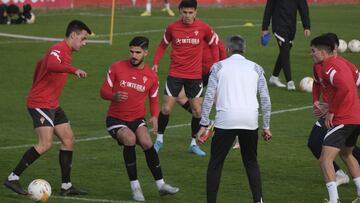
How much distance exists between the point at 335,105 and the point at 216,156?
1.70m

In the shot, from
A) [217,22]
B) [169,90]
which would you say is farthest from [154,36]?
[169,90]

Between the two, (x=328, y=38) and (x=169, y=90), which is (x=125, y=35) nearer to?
(x=169, y=90)

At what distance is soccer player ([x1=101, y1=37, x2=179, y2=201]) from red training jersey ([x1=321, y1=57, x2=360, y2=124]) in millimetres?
2442

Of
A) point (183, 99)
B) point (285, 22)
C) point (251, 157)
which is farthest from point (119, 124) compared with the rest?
point (285, 22)

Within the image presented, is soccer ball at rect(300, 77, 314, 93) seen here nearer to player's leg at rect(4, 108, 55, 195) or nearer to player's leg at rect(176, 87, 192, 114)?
player's leg at rect(176, 87, 192, 114)

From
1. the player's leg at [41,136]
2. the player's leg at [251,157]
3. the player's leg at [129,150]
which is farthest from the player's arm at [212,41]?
the player's leg at [251,157]

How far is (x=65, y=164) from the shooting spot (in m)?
13.6

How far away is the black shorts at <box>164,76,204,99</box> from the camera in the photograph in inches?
666

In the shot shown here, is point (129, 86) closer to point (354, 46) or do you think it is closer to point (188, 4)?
point (188, 4)

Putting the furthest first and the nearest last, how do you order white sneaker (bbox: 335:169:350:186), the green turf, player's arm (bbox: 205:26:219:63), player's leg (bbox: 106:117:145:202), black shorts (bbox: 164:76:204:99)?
player's arm (bbox: 205:26:219:63)
black shorts (bbox: 164:76:204:99)
white sneaker (bbox: 335:169:350:186)
the green turf
player's leg (bbox: 106:117:145:202)

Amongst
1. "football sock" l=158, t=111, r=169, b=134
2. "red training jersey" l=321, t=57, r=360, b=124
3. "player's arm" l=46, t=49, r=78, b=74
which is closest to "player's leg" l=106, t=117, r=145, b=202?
"player's arm" l=46, t=49, r=78, b=74

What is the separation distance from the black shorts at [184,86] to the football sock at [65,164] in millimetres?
3582

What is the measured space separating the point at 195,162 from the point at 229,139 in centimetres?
402

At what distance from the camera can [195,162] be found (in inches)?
631
